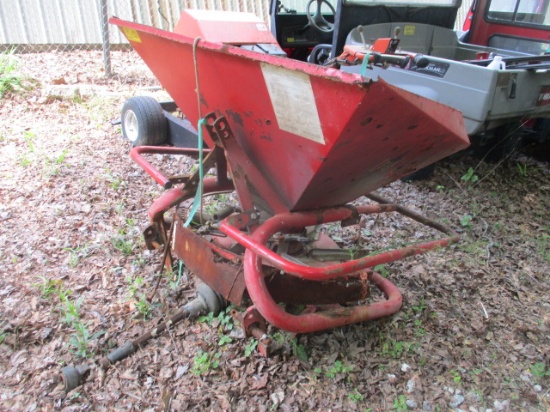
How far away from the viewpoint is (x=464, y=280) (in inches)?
123

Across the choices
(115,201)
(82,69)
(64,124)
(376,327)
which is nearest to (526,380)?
(376,327)

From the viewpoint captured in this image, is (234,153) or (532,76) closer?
(234,153)

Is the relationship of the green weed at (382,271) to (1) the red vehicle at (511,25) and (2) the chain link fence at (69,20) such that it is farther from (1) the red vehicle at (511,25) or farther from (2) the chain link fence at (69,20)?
(2) the chain link fence at (69,20)

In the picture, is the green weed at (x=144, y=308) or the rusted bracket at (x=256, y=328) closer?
the rusted bracket at (x=256, y=328)

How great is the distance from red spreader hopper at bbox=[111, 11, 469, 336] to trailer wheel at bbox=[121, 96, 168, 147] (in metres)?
1.56

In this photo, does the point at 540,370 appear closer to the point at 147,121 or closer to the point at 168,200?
the point at 168,200

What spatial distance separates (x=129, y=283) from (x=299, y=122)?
67.5 inches

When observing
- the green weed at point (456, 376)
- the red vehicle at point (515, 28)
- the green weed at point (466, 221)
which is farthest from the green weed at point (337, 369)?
the red vehicle at point (515, 28)

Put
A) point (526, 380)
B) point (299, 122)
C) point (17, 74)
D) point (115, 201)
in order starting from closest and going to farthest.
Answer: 1. point (299, 122)
2. point (526, 380)
3. point (115, 201)
4. point (17, 74)

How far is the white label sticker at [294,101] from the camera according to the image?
1.78 m

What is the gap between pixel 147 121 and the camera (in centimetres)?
445

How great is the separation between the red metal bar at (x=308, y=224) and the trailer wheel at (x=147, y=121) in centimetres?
246

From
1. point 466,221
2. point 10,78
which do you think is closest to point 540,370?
point 466,221

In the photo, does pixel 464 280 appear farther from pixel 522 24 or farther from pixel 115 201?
pixel 522 24
